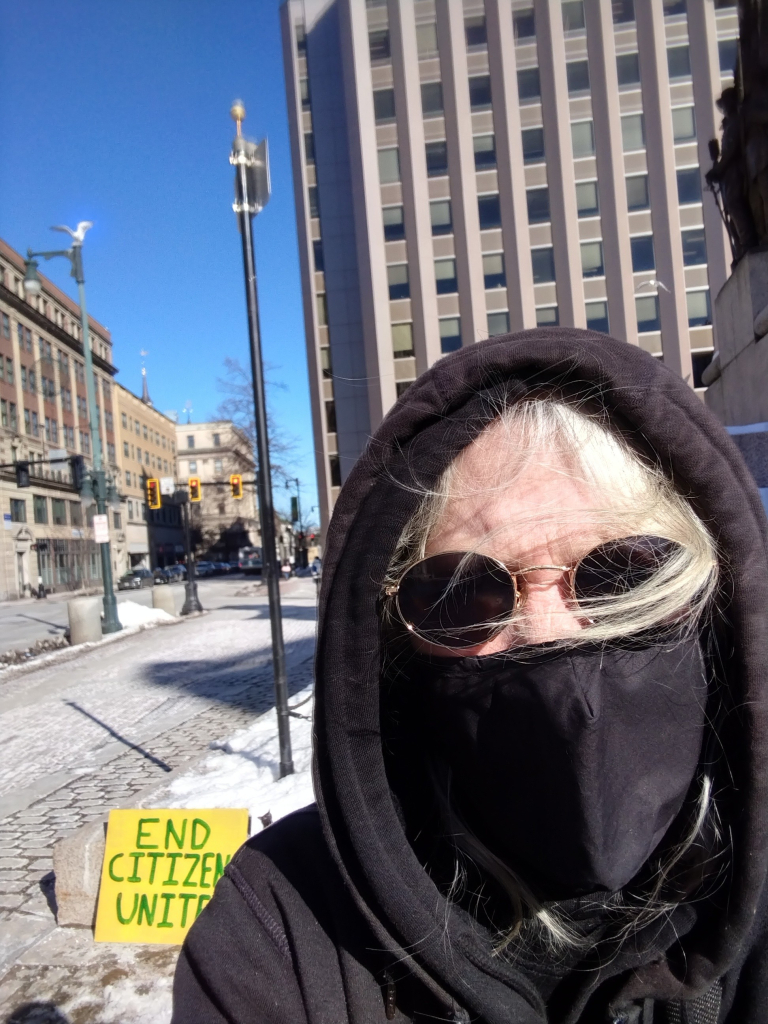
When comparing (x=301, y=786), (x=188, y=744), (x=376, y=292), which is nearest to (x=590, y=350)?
(x=301, y=786)

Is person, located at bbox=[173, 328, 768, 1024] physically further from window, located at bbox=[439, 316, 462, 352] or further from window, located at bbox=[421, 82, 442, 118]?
window, located at bbox=[421, 82, 442, 118]

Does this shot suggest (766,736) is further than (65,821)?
No

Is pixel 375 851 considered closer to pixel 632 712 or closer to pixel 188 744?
pixel 632 712

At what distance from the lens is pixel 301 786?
4.65 m

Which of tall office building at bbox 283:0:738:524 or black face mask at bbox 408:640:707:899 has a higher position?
tall office building at bbox 283:0:738:524

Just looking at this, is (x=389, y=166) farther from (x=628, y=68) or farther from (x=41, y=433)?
(x=41, y=433)

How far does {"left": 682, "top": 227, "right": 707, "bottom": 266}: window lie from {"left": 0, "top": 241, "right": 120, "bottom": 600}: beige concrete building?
34298mm

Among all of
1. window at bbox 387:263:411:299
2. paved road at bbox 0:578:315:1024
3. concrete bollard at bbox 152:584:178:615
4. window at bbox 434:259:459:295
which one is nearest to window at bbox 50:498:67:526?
window at bbox 387:263:411:299

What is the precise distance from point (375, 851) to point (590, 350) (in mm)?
814

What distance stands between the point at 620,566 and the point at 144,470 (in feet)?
233

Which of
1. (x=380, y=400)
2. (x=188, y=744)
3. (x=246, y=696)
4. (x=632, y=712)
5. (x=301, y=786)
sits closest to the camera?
(x=632, y=712)

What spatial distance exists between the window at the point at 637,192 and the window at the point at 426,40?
1030 cm

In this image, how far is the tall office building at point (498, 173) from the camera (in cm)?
2964

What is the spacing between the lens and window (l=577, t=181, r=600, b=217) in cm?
3164
